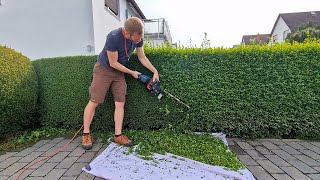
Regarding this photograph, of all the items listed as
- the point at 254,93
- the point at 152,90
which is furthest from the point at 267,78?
the point at 152,90

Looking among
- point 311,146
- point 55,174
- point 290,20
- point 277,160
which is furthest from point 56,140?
point 290,20

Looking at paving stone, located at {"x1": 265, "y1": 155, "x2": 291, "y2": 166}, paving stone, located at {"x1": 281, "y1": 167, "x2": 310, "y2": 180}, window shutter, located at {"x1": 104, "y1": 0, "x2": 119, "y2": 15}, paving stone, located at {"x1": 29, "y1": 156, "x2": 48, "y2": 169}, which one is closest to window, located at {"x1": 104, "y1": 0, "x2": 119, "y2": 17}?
window shutter, located at {"x1": 104, "y1": 0, "x2": 119, "y2": 15}

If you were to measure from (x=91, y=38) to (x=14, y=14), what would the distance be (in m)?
2.60

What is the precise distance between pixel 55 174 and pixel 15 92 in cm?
151

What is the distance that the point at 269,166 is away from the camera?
2.40m

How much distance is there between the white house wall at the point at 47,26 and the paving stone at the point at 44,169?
4.96 meters

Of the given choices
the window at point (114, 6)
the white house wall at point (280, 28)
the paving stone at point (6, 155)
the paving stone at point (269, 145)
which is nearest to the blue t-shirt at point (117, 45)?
the paving stone at point (6, 155)

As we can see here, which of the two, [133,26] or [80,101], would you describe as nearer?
[133,26]

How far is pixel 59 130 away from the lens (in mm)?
3580

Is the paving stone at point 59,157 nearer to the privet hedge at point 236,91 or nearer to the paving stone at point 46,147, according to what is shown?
the paving stone at point 46,147

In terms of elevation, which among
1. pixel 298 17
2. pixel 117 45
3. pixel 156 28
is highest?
pixel 298 17

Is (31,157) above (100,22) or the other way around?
the other way around

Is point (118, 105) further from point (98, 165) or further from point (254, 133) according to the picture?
point (254, 133)

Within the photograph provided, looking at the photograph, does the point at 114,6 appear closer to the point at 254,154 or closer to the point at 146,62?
the point at 146,62
